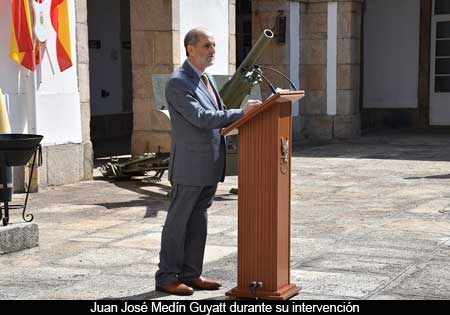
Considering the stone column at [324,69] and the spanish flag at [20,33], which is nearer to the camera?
the spanish flag at [20,33]

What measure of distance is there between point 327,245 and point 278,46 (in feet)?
31.4

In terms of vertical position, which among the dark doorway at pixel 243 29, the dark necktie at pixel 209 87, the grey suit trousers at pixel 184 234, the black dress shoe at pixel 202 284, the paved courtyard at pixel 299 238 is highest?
the dark doorway at pixel 243 29

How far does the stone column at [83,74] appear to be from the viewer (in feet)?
33.9

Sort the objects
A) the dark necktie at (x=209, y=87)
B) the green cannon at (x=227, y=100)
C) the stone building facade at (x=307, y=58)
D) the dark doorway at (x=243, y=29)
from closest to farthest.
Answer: the dark necktie at (x=209, y=87) → the green cannon at (x=227, y=100) → the stone building facade at (x=307, y=58) → the dark doorway at (x=243, y=29)

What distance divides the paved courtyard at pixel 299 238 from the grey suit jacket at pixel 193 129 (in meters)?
0.71

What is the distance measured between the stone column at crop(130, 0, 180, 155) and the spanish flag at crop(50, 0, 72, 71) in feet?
5.82

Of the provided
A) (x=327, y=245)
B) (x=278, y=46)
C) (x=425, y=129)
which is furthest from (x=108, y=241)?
(x=425, y=129)

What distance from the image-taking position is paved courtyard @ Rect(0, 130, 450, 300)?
533 cm

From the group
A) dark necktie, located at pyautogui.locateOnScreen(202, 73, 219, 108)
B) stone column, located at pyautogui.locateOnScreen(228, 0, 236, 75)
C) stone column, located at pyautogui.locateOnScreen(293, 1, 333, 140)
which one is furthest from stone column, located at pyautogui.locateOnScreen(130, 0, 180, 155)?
dark necktie, located at pyautogui.locateOnScreen(202, 73, 219, 108)

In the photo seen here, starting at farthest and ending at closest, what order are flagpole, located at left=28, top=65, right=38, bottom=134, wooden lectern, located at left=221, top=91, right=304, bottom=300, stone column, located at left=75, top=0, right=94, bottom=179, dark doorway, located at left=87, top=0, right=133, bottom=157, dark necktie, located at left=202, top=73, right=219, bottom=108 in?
dark doorway, located at left=87, top=0, right=133, bottom=157 < stone column, located at left=75, top=0, right=94, bottom=179 < flagpole, located at left=28, top=65, right=38, bottom=134 < dark necktie, located at left=202, top=73, right=219, bottom=108 < wooden lectern, located at left=221, top=91, right=304, bottom=300

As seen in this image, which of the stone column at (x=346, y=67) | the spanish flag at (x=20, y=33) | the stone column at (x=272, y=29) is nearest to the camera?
the spanish flag at (x=20, y=33)

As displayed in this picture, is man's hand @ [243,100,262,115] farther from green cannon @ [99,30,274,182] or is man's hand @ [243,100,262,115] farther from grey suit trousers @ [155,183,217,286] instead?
green cannon @ [99,30,274,182]

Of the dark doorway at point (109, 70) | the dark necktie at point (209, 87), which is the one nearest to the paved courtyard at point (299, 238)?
the dark necktie at point (209, 87)

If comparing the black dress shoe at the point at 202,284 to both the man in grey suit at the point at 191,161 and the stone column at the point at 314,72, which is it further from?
the stone column at the point at 314,72
